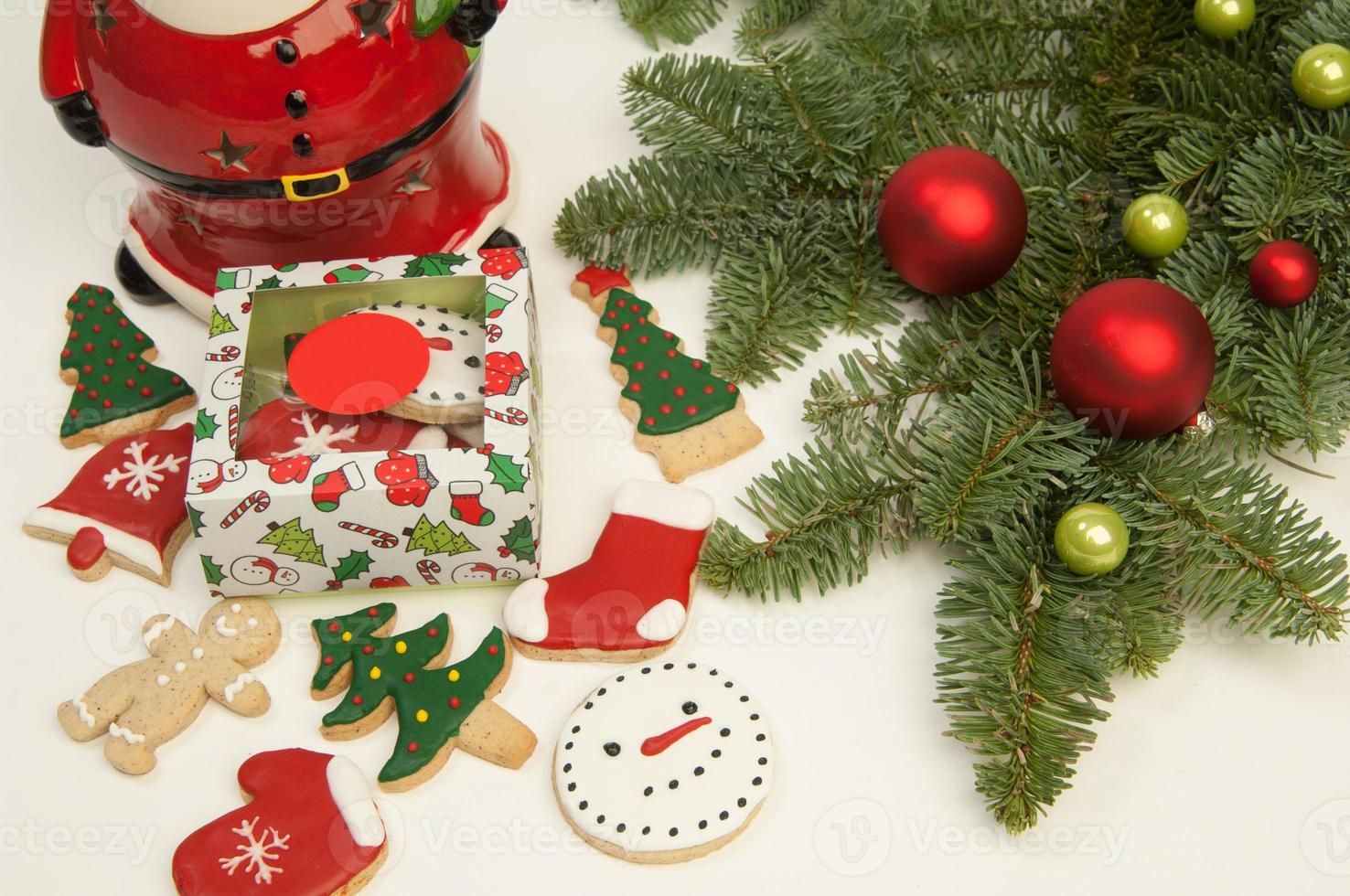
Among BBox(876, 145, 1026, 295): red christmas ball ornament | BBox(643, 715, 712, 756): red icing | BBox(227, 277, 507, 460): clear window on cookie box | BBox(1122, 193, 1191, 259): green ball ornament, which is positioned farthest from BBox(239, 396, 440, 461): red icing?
BBox(1122, 193, 1191, 259): green ball ornament

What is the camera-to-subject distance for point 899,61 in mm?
1284

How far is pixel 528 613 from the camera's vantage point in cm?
105

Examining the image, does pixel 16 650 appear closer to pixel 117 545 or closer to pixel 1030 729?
pixel 117 545

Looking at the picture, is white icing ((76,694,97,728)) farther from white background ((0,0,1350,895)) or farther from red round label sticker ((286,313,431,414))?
red round label sticker ((286,313,431,414))

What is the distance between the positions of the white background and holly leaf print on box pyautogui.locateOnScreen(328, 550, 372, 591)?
32mm

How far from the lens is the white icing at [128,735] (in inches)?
39.2

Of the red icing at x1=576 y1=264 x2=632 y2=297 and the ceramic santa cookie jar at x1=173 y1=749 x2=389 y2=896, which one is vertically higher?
the red icing at x1=576 y1=264 x2=632 y2=297

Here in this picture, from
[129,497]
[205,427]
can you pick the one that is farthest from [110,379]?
[205,427]

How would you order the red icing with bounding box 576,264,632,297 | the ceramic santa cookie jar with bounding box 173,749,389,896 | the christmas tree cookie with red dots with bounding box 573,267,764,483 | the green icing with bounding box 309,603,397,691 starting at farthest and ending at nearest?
the red icing with bounding box 576,264,632,297 → the christmas tree cookie with red dots with bounding box 573,267,764,483 → the green icing with bounding box 309,603,397,691 → the ceramic santa cookie jar with bounding box 173,749,389,896

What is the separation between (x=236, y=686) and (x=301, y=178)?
435 mm

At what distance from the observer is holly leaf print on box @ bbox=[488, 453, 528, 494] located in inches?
38.8

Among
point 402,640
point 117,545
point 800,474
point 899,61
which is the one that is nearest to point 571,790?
point 402,640

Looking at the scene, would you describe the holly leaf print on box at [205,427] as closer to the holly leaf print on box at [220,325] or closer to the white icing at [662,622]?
the holly leaf print on box at [220,325]

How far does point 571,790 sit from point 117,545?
1.54 ft
